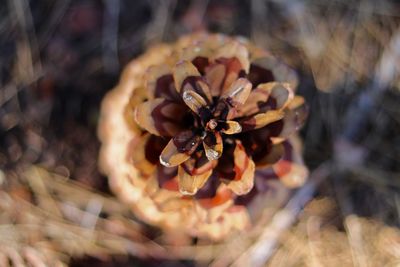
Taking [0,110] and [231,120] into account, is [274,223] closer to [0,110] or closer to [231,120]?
[231,120]

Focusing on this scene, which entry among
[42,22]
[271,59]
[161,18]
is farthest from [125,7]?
[271,59]

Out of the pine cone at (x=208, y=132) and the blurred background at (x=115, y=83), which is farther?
the blurred background at (x=115, y=83)

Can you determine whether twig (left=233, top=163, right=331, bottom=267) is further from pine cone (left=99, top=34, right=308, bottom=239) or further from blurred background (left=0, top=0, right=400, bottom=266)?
pine cone (left=99, top=34, right=308, bottom=239)

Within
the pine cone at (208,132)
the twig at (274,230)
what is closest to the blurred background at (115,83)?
the twig at (274,230)

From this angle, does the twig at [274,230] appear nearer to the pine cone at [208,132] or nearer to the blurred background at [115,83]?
the blurred background at [115,83]

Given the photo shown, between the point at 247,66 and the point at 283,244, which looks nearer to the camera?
the point at 247,66
